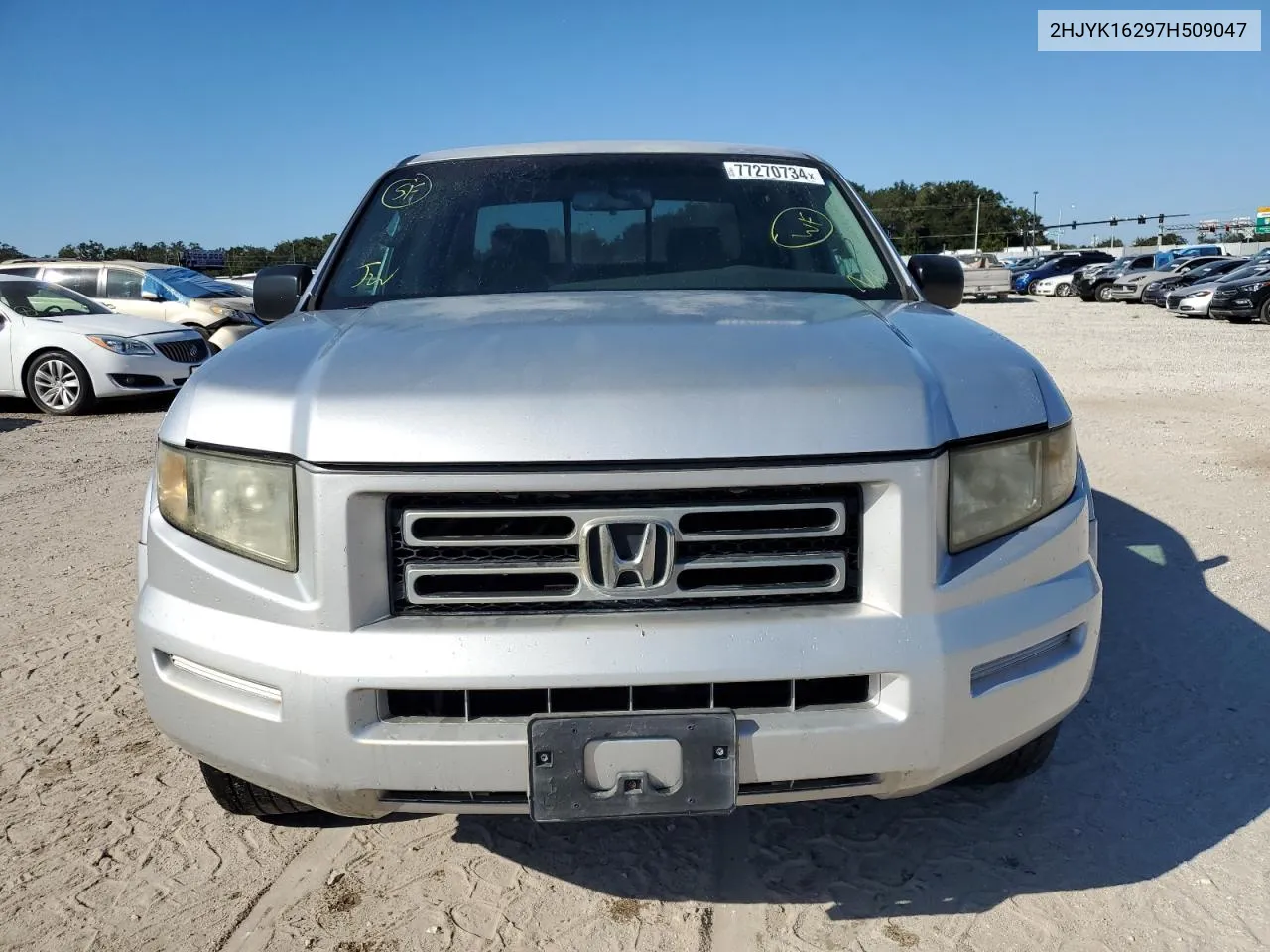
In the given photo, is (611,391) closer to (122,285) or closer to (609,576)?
(609,576)

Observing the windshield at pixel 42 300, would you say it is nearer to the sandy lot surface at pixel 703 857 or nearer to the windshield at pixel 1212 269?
the sandy lot surface at pixel 703 857

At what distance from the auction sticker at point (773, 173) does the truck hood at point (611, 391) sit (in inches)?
46.1

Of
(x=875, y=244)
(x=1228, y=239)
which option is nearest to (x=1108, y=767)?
(x=875, y=244)

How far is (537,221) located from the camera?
3.27m

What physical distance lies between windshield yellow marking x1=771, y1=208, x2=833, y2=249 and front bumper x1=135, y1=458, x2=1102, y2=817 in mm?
1489

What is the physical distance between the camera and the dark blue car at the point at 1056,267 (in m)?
40.1

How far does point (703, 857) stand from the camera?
8.34 ft

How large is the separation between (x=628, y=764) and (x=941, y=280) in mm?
2014

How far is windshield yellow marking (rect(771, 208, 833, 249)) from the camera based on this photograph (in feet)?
10.7

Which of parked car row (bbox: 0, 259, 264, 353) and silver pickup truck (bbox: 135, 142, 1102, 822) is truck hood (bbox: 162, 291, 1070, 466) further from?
parked car row (bbox: 0, 259, 264, 353)

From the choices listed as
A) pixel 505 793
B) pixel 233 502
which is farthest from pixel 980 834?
pixel 233 502

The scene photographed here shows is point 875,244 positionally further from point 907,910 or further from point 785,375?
point 907,910

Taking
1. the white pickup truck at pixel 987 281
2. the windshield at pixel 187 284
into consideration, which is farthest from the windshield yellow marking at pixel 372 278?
the white pickup truck at pixel 987 281

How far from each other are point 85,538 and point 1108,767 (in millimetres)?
5247
